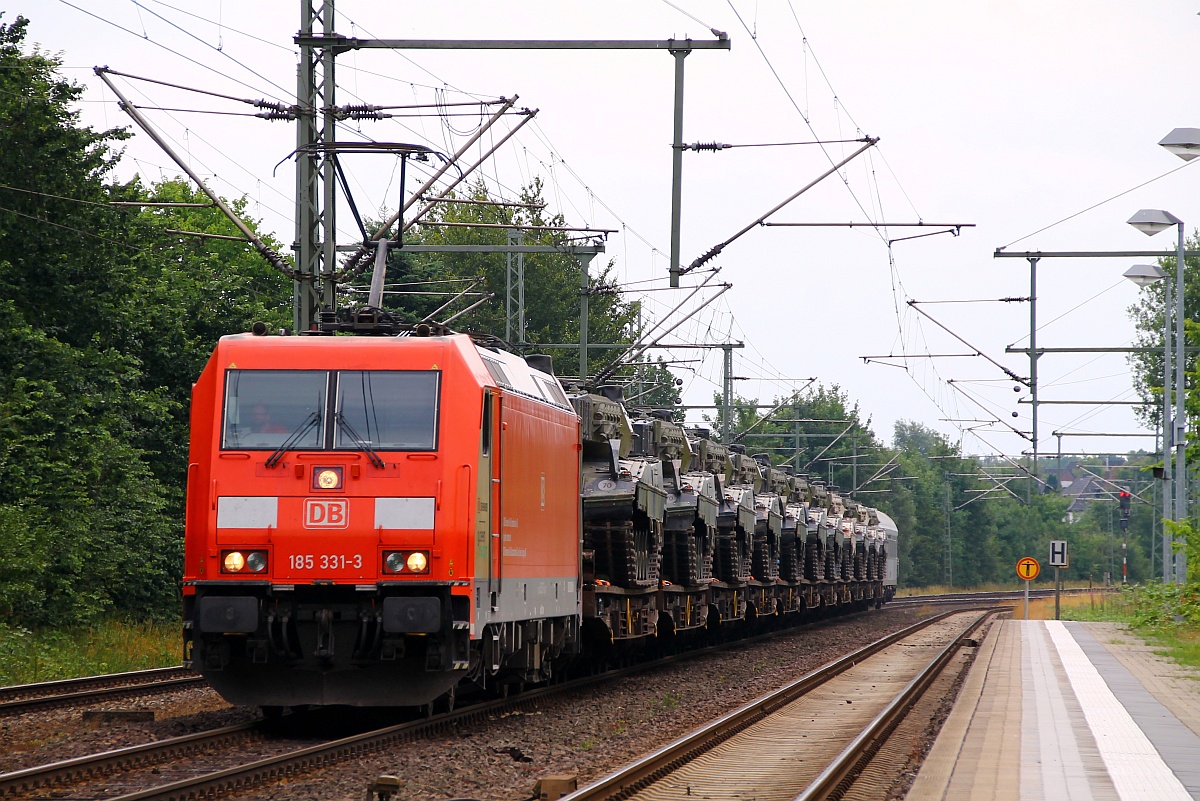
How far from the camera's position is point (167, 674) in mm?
18641

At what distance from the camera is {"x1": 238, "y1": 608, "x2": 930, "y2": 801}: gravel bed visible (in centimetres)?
1048

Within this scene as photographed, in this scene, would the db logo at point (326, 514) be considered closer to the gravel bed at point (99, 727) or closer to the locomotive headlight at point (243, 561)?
the locomotive headlight at point (243, 561)

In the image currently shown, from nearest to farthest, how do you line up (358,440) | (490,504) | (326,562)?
1. (326,562)
2. (358,440)
3. (490,504)

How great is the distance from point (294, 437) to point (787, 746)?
195 inches

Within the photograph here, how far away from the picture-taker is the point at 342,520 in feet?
41.9

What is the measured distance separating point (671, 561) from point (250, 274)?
24592 mm

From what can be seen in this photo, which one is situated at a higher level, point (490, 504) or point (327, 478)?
point (327, 478)

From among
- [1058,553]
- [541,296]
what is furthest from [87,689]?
[541,296]

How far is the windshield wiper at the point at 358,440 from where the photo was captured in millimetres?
12922

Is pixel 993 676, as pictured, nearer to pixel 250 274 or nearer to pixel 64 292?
pixel 64 292

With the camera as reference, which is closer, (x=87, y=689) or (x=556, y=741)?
(x=556, y=741)

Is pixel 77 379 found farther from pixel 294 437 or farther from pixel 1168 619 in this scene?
pixel 1168 619

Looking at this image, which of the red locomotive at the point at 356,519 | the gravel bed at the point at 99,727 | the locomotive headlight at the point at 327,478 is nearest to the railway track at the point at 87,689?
the gravel bed at the point at 99,727

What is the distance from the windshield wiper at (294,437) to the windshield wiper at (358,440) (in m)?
0.19
